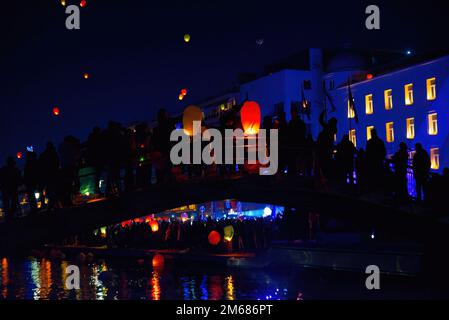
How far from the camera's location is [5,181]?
19156 millimetres

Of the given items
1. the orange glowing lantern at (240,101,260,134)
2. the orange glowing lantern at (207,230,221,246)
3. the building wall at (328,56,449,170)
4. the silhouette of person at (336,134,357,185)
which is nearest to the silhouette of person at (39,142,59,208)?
the orange glowing lantern at (240,101,260,134)

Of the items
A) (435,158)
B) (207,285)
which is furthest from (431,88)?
(207,285)

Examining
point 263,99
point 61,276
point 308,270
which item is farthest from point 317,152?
point 263,99

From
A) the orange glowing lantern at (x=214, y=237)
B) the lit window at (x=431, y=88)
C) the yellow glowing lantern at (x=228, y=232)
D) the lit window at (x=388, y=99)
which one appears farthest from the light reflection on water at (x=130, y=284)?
the lit window at (x=388, y=99)

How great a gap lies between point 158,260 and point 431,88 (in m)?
27.2

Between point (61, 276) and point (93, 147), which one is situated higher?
point (93, 147)

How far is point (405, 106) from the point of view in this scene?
56812 millimetres

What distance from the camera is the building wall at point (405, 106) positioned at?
172ft

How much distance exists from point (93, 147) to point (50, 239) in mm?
2844

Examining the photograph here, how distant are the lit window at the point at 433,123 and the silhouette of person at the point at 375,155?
3533 cm

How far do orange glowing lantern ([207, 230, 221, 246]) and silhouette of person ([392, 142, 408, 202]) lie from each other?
56.1ft
